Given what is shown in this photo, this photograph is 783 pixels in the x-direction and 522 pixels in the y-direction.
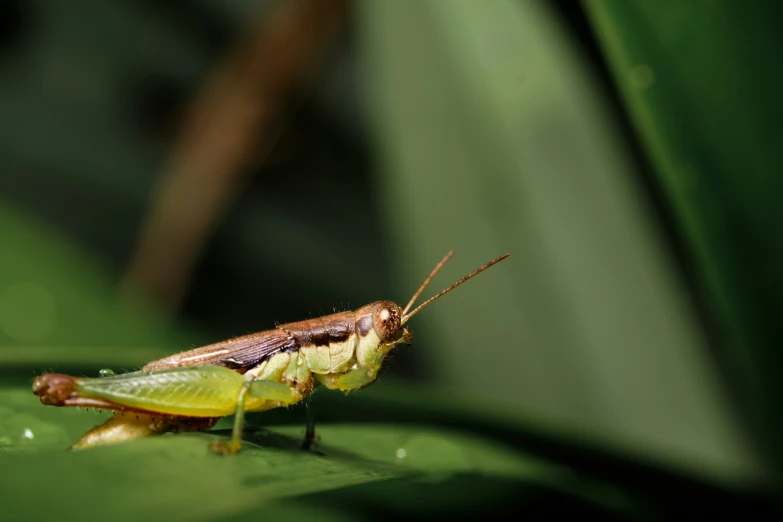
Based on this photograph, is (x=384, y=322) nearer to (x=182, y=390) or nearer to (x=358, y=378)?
(x=358, y=378)

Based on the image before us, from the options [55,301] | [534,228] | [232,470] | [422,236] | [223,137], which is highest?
[223,137]

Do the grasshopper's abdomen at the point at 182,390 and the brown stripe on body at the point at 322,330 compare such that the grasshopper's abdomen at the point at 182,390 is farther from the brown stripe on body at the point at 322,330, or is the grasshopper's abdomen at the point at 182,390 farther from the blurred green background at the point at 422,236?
the brown stripe on body at the point at 322,330

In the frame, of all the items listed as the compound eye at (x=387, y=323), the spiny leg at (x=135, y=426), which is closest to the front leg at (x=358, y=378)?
the compound eye at (x=387, y=323)

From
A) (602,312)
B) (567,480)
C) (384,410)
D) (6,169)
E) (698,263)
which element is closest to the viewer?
(567,480)

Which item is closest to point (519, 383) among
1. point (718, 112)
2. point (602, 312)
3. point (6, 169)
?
point (602, 312)

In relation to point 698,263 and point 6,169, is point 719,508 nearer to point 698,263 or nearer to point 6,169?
point 698,263

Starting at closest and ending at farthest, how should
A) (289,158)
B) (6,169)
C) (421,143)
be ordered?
(421,143) → (6,169) → (289,158)

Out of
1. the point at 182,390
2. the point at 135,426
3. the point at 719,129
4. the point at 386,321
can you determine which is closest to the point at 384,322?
the point at 386,321
